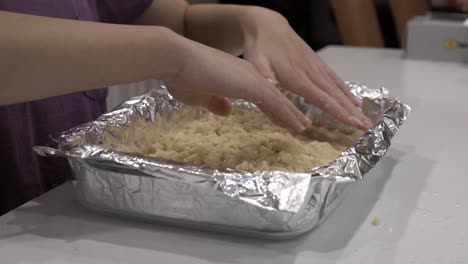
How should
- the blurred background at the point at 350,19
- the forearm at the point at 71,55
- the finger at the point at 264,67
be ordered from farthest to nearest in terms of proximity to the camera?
the blurred background at the point at 350,19 → the finger at the point at 264,67 → the forearm at the point at 71,55

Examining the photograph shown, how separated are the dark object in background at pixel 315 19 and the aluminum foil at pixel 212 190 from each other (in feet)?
6.90

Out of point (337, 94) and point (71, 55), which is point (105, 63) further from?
point (337, 94)

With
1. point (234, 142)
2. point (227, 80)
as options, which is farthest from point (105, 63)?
point (234, 142)

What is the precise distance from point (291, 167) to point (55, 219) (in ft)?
1.06

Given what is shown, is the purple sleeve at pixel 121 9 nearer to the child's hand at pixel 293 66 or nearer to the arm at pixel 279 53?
the arm at pixel 279 53

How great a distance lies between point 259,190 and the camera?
0.78 m

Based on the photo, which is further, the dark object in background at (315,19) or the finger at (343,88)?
the dark object in background at (315,19)

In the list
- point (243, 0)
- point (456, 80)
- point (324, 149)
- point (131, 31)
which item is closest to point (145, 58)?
point (131, 31)

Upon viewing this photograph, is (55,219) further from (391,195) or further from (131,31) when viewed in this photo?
(391,195)

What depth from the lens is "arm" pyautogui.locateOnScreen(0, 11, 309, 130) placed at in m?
0.78

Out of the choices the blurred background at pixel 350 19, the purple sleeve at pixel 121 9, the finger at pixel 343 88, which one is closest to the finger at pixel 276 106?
the finger at pixel 343 88

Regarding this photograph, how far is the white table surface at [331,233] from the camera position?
0.80 metres

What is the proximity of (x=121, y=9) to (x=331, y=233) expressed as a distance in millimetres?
715

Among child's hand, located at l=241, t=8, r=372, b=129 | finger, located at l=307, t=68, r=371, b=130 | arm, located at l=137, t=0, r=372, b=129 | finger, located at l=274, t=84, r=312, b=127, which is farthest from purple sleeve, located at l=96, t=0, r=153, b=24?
finger, located at l=274, t=84, r=312, b=127
